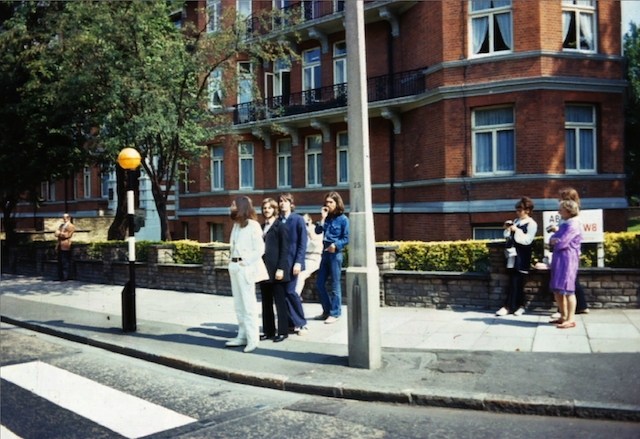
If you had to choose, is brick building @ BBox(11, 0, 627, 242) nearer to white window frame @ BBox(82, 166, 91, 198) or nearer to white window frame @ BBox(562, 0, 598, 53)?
white window frame @ BBox(562, 0, 598, 53)

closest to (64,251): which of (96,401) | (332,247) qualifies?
(332,247)

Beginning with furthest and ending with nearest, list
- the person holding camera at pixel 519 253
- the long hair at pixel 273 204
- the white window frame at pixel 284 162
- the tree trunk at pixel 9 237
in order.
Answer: the white window frame at pixel 284 162
the tree trunk at pixel 9 237
the person holding camera at pixel 519 253
the long hair at pixel 273 204

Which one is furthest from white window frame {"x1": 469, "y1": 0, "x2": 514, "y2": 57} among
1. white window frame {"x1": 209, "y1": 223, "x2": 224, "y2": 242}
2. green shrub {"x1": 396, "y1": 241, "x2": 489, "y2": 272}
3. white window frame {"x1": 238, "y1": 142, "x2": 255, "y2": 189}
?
white window frame {"x1": 209, "y1": 223, "x2": 224, "y2": 242}

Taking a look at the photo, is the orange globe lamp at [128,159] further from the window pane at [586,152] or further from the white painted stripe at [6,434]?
the window pane at [586,152]

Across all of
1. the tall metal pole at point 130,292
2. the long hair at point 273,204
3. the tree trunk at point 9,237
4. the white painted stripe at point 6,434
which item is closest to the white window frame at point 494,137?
the long hair at point 273,204

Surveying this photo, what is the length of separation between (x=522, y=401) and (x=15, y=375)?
6.05 m

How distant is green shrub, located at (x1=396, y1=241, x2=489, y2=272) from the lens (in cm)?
1076

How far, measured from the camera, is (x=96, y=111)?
15.8 metres

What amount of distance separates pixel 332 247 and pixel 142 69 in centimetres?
764

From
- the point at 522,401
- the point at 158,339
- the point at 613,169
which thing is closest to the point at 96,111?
the point at 158,339

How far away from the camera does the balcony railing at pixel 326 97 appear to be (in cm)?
1978

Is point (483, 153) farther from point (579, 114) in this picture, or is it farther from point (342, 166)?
point (342, 166)

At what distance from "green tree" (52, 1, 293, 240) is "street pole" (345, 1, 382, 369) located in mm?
8032

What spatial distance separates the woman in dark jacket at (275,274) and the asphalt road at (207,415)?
175cm
